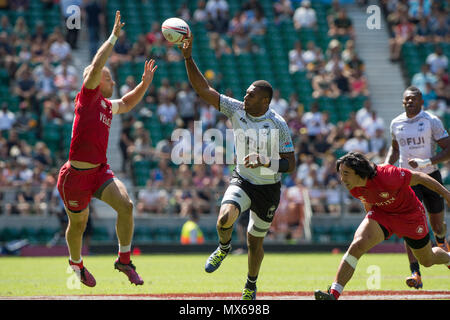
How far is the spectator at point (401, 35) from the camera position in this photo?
93.0ft

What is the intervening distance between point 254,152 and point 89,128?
209cm

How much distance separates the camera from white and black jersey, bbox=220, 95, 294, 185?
9562 millimetres

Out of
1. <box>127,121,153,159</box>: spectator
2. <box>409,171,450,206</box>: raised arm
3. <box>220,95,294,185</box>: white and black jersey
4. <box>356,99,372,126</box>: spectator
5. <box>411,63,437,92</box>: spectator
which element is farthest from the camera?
<box>411,63,437,92</box>: spectator

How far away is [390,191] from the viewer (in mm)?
8703

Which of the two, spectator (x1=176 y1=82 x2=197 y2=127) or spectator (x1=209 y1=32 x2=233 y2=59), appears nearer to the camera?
spectator (x1=176 y1=82 x2=197 y2=127)

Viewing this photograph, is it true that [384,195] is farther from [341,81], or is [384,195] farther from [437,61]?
[437,61]

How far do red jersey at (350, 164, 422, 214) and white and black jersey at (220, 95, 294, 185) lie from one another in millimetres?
1146

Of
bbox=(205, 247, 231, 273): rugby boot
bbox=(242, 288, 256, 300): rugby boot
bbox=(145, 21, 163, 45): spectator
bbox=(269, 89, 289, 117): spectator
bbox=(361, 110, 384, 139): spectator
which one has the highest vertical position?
bbox=(145, 21, 163, 45): spectator

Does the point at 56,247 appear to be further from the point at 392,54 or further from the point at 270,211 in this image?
the point at 392,54

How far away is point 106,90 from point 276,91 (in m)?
14.1

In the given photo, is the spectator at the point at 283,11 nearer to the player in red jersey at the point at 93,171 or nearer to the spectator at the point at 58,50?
the spectator at the point at 58,50

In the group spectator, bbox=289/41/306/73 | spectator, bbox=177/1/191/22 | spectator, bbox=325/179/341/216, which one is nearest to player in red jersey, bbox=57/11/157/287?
spectator, bbox=325/179/341/216

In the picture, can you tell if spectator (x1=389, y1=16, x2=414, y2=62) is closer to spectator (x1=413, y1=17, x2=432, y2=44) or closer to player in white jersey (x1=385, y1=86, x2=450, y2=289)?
spectator (x1=413, y1=17, x2=432, y2=44)

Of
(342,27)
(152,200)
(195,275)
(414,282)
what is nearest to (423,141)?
(414,282)
